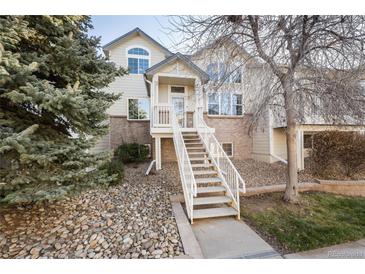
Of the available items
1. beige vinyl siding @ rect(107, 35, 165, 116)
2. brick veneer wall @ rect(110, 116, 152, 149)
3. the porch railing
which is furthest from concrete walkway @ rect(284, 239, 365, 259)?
beige vinyl siding @ rect(107, 35, 165, 116)

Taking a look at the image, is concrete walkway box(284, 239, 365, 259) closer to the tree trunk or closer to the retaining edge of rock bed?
the tree trunk

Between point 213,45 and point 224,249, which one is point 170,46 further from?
point 224,249

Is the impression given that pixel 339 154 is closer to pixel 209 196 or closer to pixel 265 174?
pixel 265 174

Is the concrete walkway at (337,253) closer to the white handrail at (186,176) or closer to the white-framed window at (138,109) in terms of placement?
the white handrail at (186,176)

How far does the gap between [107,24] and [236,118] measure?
8.04 metres

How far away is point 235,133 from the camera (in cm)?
1050

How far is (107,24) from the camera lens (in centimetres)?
447

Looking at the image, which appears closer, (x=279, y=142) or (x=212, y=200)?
(x=212, y=200)

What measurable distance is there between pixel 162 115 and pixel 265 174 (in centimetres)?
498

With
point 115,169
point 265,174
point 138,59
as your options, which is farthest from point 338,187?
point 138,59

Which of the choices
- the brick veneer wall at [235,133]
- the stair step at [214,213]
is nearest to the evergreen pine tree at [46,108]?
the stair step at [214,213]

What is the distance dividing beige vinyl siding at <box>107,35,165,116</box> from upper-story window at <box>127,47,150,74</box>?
0.66 ft

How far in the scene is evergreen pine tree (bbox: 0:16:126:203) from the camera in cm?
278
